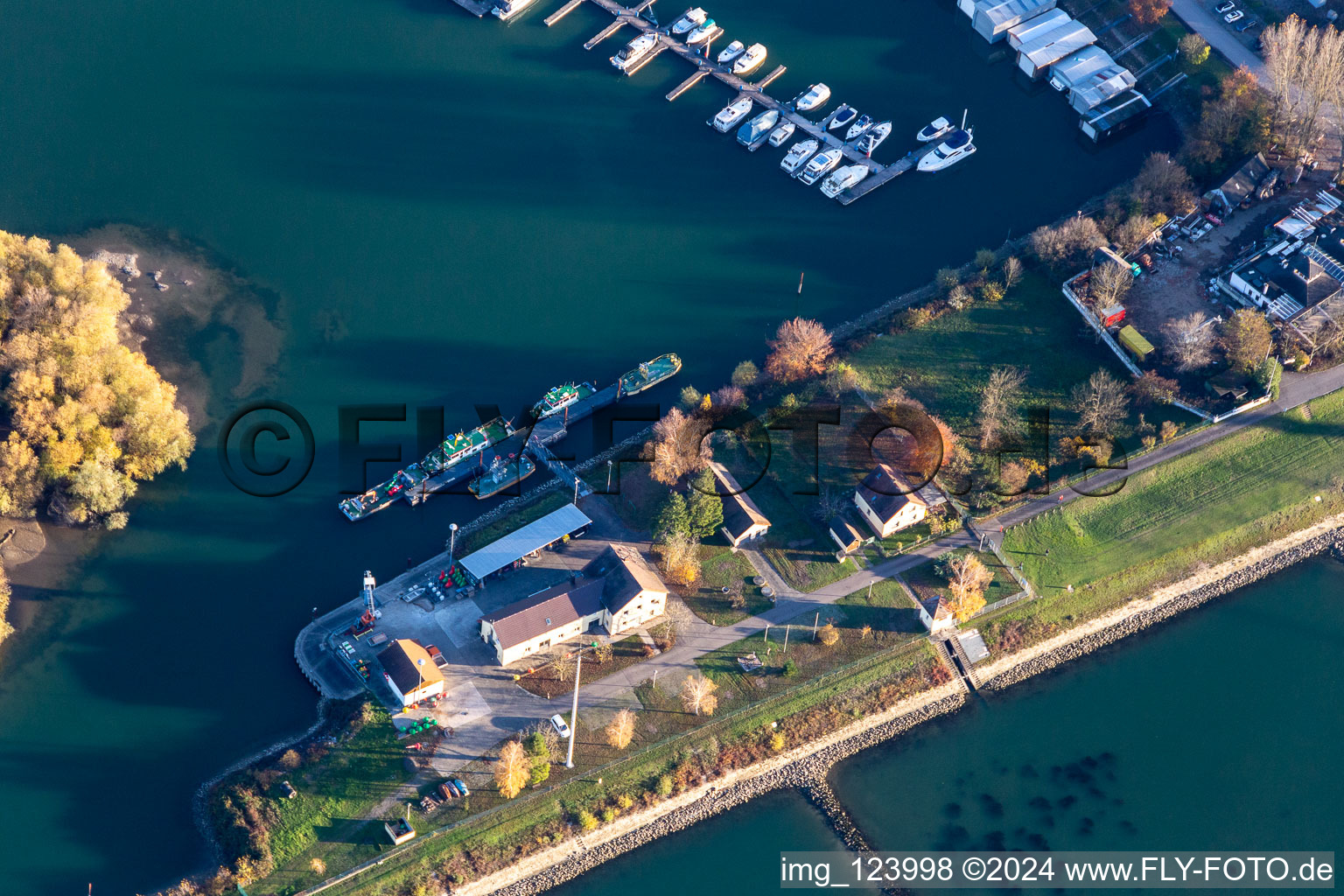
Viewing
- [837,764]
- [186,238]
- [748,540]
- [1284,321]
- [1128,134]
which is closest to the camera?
[837,764]

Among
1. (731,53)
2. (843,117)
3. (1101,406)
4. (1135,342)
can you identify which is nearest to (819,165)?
(843,117)

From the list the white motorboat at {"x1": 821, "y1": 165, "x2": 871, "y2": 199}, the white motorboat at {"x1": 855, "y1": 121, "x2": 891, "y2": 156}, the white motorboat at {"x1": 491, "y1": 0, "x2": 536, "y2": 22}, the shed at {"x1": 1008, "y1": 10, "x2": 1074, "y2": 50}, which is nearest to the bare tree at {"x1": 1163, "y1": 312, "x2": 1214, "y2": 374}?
the white motorboat at {"x1": 821, "y1": 165, "x2": 871, "y2": 199}

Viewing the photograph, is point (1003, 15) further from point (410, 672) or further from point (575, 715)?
point (410, 672)

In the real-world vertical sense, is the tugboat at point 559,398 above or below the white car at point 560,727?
above

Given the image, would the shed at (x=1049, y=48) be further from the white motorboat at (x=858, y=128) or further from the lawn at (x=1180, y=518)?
the lawn at (x=1180, y=518)

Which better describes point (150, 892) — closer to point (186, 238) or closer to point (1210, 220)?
point (186, 238)

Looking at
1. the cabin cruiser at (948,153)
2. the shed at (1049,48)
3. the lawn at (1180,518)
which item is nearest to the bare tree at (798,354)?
the lawn at (1180,518)

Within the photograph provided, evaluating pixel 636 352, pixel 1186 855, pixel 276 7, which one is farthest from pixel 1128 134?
pixel 276 7
